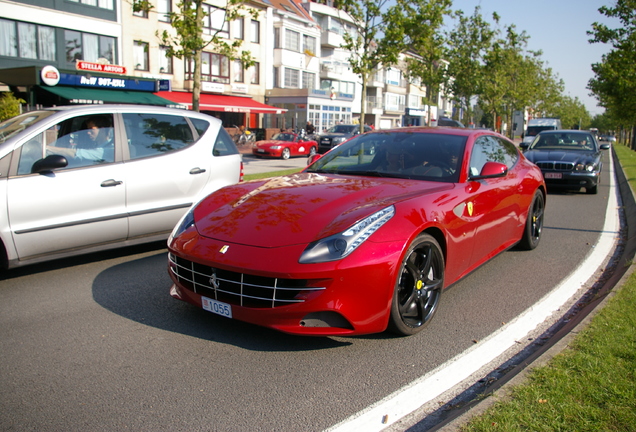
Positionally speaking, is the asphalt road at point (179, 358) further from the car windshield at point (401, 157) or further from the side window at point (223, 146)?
the side window at point (223, 146)

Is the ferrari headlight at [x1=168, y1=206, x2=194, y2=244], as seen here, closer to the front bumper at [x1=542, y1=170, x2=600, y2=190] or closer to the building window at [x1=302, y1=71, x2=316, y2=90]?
the front bumper at [x1=542, y1=170, x2=600, y2=190]

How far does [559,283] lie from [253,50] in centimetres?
4039

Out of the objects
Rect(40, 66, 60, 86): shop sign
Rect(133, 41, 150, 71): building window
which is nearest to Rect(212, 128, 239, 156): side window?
Rect(40, 66, 60, 86): shop sign

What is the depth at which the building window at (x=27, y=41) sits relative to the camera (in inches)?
1080

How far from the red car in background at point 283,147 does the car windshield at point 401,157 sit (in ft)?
64.9

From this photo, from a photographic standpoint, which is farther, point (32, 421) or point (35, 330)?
point (35, 330)

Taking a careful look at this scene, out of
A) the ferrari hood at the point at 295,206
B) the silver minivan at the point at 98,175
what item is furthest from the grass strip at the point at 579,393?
the silver minivan at the point at 98,175

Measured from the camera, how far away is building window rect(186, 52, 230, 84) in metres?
38.2

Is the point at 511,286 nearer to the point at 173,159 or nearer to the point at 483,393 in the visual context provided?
the point at 483,393

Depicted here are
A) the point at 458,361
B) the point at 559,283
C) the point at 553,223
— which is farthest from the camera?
the point at 553,223

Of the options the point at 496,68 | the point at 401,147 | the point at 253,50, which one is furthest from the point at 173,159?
the point at 496,68

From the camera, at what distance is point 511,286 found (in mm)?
5250

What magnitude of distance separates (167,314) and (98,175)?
6.66ft

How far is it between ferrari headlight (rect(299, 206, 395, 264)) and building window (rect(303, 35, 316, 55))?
4777 centimetres
